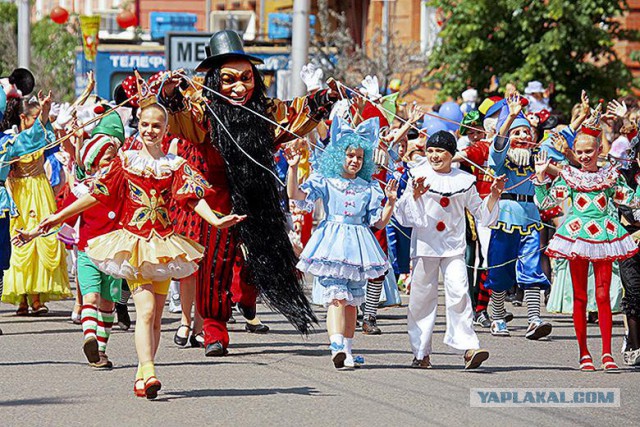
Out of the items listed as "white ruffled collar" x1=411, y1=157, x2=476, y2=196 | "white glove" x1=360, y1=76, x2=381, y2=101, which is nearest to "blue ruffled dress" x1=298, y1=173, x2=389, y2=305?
"white ruffled collar" x1=411, y1=157, x2=476, y2=196

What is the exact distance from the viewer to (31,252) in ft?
40.9

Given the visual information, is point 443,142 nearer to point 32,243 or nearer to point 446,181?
point 446,181

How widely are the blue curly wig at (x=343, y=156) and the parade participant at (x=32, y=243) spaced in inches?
129

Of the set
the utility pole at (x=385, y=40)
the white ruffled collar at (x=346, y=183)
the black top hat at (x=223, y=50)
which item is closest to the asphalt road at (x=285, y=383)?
the white ruffled collar at (x=346, y=183)

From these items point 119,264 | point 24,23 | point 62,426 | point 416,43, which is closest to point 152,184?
point 119,264

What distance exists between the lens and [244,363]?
31.4 feet

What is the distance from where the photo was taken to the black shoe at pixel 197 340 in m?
10.5

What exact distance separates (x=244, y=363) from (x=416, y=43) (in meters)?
23.0

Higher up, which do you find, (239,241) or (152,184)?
(152,184)

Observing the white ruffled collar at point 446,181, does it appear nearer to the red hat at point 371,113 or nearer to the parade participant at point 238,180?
the parade participant at point 238,180

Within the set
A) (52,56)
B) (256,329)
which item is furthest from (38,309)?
(52,56)

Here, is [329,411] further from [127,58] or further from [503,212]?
[127,58]

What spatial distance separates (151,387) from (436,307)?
99.1 inches

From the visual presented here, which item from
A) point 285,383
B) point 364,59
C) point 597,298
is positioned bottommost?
point 285,383
